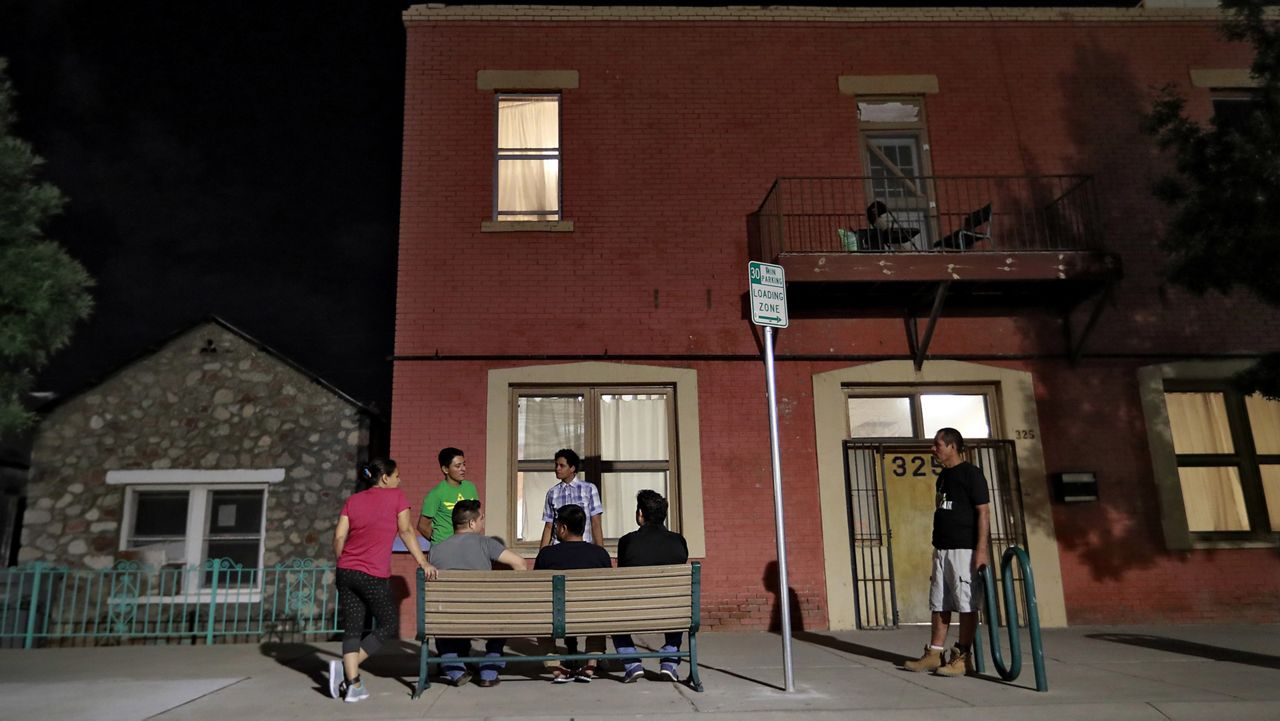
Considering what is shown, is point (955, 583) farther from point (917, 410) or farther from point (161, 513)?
point (161, 513)

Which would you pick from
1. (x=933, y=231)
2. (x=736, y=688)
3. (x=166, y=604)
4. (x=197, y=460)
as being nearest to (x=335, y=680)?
(x=736, y=688)

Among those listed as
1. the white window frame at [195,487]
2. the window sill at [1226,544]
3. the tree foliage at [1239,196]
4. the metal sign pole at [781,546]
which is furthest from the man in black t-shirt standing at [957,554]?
the white window frame at [195,487]

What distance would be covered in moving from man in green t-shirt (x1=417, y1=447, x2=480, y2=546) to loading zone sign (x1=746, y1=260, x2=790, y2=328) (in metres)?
2.84

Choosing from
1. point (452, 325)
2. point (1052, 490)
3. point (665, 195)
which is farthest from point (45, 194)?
point (1052, 490)

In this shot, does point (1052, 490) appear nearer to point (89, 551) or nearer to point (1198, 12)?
point (1198, 12)

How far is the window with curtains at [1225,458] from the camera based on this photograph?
32.8 feet

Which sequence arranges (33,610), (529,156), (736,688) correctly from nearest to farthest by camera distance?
1. (736,688)
2. (33,610)
3. (529,156)

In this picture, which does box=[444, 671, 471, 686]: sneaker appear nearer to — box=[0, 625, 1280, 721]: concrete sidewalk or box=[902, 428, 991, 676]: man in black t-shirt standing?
box=[0, 625, 1280, 721]: concrete sidewalk

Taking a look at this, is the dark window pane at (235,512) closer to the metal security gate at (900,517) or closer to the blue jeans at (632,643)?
the blue jeans at (632,643)

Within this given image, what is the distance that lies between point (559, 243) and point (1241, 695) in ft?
25.2

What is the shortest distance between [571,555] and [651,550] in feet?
1.99

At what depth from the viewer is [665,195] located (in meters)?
10.5

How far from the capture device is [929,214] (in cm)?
1073

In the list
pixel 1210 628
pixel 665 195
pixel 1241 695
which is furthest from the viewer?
pixel 665 195
